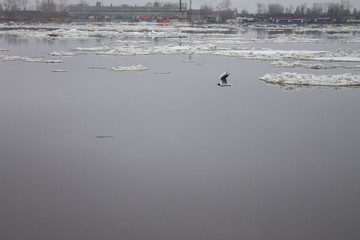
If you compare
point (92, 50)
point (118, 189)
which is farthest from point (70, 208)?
point (92, 50)

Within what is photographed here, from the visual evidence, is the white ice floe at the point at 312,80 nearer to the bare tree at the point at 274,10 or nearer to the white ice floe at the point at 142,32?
the white ice floe at the point at 142,32

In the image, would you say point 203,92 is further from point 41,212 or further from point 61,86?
point 41,212

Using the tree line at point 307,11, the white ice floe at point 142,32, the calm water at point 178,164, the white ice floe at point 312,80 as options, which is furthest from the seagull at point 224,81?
the tree line at point 307,11

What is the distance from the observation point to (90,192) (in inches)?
180

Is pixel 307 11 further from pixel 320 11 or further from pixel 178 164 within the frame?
pixel 178 164

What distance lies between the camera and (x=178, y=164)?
5.40 m

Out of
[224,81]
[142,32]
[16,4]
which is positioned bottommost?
[224,81]

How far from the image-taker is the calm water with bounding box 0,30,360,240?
155 inches

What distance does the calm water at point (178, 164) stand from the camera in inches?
155

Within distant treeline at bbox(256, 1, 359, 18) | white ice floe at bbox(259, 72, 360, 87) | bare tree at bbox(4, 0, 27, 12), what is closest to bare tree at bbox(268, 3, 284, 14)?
distant treeline at bbox(256, 1, 359, 18)

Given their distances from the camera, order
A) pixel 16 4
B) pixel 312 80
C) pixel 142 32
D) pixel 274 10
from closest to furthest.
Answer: pixel 312 80 < pixel 142 32 < pixel 16 4 < pixel 274 10

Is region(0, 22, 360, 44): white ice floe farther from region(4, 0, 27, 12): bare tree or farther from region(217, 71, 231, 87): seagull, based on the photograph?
region(4, 0, 27, 12): bare tree

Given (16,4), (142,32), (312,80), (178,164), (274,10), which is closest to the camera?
(178,164)

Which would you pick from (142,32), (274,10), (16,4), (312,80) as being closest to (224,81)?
(312,80)
